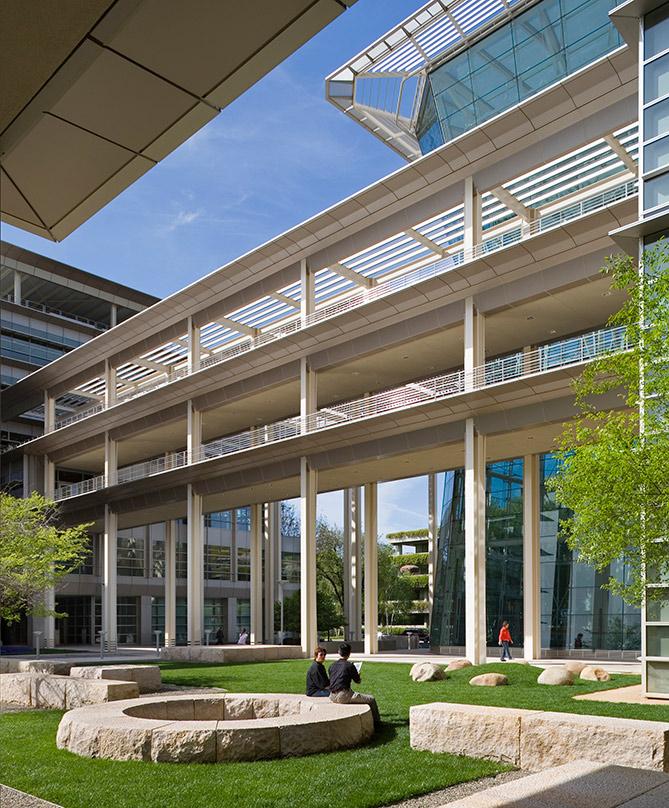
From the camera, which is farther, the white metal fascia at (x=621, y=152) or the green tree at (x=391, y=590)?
the green tree at (x=391, y=590)

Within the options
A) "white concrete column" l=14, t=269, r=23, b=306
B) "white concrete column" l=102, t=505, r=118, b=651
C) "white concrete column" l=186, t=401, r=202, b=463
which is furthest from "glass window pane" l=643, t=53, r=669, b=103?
"white concrete column" l=14, t=269, r=23, b=306

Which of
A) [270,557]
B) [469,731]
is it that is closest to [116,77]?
[469,731]

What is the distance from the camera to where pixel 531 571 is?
35.1m

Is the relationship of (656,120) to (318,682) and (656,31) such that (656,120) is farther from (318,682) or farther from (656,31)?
(318,682)

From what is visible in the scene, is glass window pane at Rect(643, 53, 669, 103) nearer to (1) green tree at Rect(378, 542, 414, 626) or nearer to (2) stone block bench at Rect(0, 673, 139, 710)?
(2) stone block bench at Rect(0, 673, 139, 710)

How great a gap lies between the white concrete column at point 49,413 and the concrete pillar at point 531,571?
3324cm

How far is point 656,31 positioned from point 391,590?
65297 millimetres

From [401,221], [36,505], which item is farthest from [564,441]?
[36,505]

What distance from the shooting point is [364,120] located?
44.6m

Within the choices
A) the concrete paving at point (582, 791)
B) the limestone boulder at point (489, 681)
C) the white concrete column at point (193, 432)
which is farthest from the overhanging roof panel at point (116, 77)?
the white concrete column at point (193, 432)

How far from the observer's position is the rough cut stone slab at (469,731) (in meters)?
11.4

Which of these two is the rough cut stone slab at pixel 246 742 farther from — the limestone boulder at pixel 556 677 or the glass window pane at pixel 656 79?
the glass window pane at pixel 656 79

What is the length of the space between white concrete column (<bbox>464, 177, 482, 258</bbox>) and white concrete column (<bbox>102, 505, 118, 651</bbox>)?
29.6m

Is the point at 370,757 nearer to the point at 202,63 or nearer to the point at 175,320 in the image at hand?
the point at 202,63
